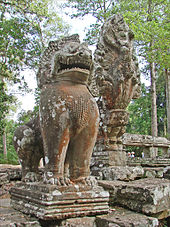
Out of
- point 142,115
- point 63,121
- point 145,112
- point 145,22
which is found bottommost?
point 63,121

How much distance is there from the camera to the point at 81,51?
254 cm

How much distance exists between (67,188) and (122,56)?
3.17 metres

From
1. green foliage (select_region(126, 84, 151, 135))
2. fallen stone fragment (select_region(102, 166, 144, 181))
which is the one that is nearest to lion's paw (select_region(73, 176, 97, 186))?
fallen stone fragment (select_region(102, 166, 144, 181))

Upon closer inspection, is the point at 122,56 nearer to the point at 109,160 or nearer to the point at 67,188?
the point at 109,160

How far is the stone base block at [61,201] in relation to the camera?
2150 millimetres

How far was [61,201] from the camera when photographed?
2189 millimetres

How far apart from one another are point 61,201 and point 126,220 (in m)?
0.63

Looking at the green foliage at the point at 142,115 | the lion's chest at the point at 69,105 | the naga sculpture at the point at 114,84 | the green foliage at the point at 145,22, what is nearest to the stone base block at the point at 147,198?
the lion's chest at the point at 69,105

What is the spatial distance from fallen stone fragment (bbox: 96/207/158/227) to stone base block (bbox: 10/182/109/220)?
13cm

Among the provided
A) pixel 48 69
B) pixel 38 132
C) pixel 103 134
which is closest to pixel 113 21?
pixel 103 134

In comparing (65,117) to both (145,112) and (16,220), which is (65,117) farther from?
(145,112)

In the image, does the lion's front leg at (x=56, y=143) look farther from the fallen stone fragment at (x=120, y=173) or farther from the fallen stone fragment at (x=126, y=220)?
the fallen stone fragment at (x=120, y=173)

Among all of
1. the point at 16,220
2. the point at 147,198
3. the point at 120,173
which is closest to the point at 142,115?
the point at 120,173

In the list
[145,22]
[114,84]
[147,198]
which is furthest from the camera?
[145,22]
